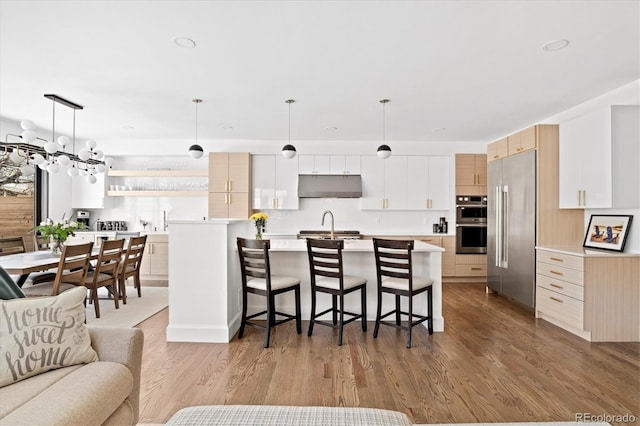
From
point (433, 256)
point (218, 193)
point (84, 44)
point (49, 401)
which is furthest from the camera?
point (218, 193)

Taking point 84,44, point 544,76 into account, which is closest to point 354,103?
point 544,76

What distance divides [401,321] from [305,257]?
1245 mm

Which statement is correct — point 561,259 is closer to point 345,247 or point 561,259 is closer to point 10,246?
point 345,247

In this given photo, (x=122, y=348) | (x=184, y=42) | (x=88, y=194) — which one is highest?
(x=184, y=42)

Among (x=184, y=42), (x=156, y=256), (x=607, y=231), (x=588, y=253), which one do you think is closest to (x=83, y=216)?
(x=156, y=256)

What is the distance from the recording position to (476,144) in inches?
250

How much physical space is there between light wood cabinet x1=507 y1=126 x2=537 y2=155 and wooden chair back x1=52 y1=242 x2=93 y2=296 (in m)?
5.31

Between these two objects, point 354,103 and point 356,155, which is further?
point 356,155

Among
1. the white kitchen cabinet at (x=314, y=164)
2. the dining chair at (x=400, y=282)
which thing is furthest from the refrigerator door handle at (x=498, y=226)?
the white kitchen cabinet at (x=314, y=164)

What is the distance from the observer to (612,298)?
3.24 meters

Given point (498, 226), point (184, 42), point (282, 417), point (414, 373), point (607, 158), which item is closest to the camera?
point (282, 417)

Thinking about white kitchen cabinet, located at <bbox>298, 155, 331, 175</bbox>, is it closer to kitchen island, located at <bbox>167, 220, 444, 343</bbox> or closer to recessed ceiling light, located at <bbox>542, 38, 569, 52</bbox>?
kitchen island, located at <bbox>167, 220, 444, 343</bbox>

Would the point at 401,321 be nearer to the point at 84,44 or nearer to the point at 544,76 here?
the point at 544,76

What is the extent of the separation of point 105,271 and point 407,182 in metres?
4.97
